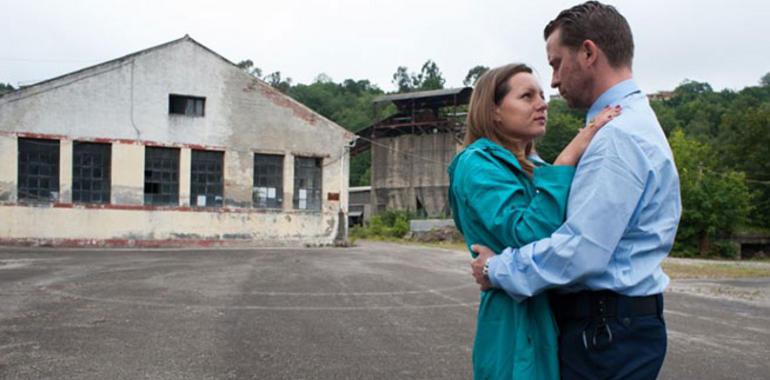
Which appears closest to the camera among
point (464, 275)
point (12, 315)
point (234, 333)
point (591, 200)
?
point (591, 200)

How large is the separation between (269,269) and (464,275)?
4.37 meters

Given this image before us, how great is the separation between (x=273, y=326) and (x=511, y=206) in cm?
562

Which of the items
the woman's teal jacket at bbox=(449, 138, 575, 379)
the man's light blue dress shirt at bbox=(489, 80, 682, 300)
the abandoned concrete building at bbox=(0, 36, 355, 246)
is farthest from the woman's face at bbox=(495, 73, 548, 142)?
the abandoned concrete building at bbox=(0, 36, 355, 246)

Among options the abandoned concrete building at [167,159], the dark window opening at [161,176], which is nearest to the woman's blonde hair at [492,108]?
the abandoned concrete building at [167,159]

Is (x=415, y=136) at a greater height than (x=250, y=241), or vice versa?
Result: (x=415, y=136)

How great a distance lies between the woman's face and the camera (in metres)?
2.27

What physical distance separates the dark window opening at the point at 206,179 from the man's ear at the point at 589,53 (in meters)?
24.6

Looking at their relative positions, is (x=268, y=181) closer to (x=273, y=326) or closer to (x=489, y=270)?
(x=273, y=326)

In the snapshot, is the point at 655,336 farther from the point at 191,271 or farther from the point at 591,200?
the point at 191,271

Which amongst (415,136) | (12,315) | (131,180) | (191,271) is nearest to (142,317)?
(12,315)

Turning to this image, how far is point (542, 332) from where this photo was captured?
2012 mm

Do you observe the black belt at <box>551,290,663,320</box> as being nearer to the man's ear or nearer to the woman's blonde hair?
the woman's blonde hair

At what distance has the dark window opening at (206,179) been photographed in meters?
25.5

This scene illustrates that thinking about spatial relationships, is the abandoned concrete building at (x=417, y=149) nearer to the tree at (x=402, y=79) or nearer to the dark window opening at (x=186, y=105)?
the dark window opening at (x=186, y=105)
